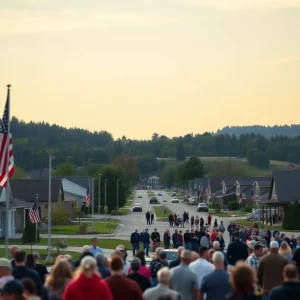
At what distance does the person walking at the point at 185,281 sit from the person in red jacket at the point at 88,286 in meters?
3.38

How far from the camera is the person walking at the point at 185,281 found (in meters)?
15.7

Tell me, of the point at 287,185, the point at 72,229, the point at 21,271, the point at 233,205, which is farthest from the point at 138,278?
the point at 233,205

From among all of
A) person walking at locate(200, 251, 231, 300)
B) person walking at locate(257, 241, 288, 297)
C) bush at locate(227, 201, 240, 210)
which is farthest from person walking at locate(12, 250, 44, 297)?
bush at locate(227, 201, 240, 210)

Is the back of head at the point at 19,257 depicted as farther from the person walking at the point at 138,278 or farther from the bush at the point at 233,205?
the bush at the point at 233,205

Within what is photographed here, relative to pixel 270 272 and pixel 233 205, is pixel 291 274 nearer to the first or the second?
pixel 270 272

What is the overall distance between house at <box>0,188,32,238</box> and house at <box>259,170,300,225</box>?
21497mm

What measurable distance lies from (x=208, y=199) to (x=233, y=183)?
10159 mm

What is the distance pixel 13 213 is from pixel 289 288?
52135 millimetres

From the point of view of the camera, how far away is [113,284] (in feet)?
44.4

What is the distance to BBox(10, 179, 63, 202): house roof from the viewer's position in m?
77.5

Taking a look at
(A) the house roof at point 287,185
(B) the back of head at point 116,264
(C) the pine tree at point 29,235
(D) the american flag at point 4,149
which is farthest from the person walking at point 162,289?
(A) the house roof at point 287,185

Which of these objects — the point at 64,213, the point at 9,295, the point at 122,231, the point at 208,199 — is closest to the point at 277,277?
the point at 9,295

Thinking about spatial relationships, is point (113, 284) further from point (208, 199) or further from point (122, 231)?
point (208, 199)

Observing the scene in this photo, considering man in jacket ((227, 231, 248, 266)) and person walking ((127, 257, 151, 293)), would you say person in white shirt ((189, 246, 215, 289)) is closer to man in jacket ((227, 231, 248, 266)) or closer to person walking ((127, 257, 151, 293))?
person walking ((127, 257, 151, 293))
